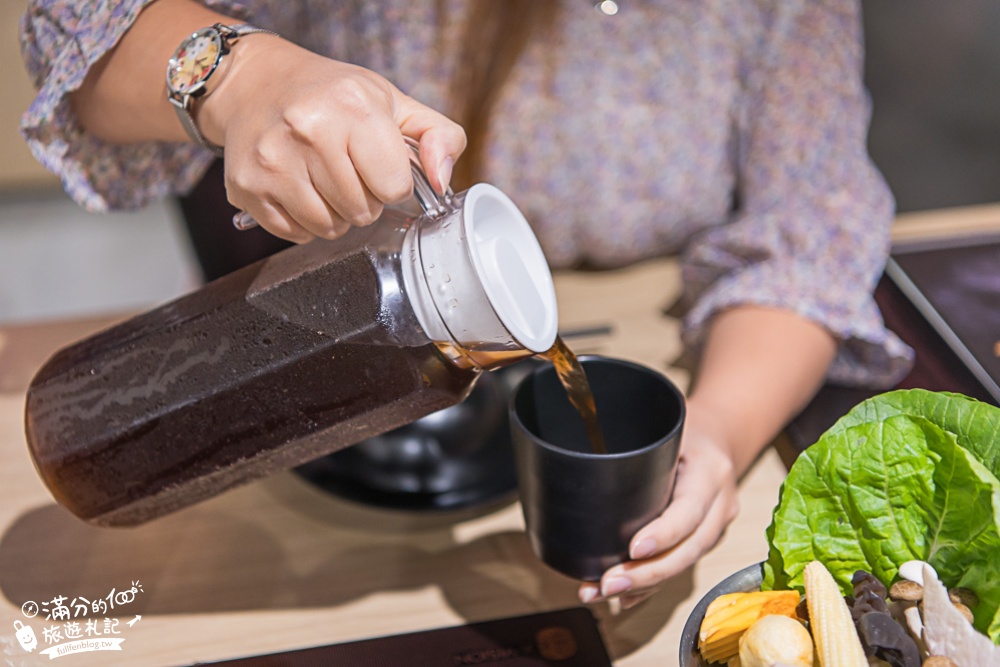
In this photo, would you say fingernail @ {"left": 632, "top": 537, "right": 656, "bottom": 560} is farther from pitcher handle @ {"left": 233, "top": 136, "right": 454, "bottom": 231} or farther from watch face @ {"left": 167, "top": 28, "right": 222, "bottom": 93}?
watch face @ {"left": 167, "top": 28, "right": 222, "bottom": 93}

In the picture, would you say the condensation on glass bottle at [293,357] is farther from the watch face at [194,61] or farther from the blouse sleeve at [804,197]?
the blouse sleeve at [804,197]

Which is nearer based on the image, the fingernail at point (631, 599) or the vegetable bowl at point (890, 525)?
the vegetable bowl at point (890, 525)

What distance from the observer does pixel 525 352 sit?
446 mm

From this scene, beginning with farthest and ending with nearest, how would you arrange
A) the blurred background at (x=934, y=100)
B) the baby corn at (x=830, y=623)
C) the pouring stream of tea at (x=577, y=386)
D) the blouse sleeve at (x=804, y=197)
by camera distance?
the blurred background at (x=934, y=100) → the blouse sleeve at (x=804, y=197) → the pouring stream of tea at (x=577, y=386) → the baby corn at (x=830, y=623)

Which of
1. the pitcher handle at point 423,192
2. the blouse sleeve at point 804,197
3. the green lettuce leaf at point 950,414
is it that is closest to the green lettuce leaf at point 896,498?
the green lettuce leaf at point 950,414

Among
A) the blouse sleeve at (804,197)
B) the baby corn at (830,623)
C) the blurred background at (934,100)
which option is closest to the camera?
the baby corn at (830,623)

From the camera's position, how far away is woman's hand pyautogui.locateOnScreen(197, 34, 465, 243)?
0.44 metres

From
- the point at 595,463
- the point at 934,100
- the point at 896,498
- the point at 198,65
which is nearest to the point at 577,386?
the point at 595,463

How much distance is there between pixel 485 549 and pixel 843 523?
0.86 feet

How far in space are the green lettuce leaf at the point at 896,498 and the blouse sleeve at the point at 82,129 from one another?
0.50 meters

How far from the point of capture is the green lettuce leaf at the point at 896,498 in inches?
16.0

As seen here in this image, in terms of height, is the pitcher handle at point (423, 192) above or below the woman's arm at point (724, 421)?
above

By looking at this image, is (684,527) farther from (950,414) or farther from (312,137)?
(312,137)

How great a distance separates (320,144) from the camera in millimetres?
439
